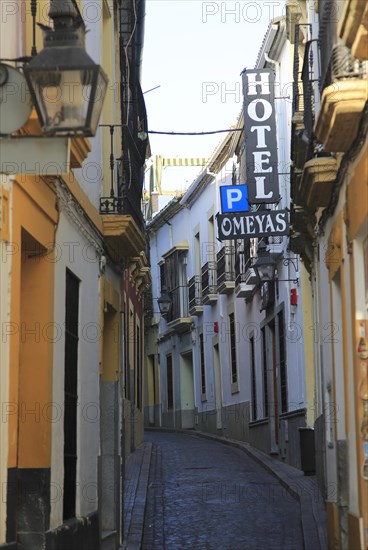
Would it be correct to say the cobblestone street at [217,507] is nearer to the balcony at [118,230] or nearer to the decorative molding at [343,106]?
the balcony at [118,230]

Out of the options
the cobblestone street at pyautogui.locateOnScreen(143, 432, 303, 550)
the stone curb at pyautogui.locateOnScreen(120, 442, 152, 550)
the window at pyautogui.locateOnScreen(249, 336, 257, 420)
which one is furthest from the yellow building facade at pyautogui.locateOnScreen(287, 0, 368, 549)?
the window at pyautogui.locateOnScreen(249, 336, 257, 420)

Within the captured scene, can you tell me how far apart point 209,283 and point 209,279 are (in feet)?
0.41

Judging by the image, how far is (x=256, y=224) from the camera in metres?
16.8

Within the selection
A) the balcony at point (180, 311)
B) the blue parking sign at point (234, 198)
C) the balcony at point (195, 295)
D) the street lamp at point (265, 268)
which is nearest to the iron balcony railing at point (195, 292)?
the balcony at point (195, 295)

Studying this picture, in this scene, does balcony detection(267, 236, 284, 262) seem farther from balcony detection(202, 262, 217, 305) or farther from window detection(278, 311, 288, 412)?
balcony detection(202, 262, 217, 305)

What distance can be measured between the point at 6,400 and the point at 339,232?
391 cm

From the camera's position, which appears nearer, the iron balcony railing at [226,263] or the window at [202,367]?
the iron balcony railing at [226,263]

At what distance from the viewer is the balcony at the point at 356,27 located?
648cm

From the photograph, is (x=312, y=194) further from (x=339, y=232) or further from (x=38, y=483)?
(x=38, y=483)

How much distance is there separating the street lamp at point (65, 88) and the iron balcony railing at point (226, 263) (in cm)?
1900

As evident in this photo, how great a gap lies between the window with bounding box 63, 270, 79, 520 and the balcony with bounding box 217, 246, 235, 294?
15.0 meters

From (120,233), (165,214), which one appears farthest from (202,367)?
(120,233)

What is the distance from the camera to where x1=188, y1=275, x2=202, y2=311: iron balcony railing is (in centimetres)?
3009

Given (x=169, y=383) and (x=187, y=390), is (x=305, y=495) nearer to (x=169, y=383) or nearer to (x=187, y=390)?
(x=187, y=390)
